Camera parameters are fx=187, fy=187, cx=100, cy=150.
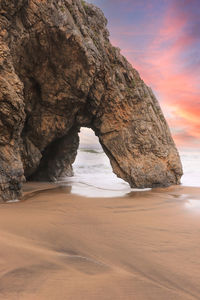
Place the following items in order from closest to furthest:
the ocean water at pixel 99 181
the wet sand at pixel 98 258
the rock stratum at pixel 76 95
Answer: the wet sand at pixel 98 258 → the rock stratum at pixel 76 95 → the ocean water at pixel 99 181

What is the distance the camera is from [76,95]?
24.6 ft

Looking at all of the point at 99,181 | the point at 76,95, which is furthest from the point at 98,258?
the point at 99,181

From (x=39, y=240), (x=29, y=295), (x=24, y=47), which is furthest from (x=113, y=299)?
(x=24, y=47)

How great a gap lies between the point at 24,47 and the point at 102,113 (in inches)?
155

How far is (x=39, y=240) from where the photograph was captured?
1.99 meters

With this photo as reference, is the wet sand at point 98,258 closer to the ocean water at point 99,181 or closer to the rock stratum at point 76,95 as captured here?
the rock stratum at point 76,95

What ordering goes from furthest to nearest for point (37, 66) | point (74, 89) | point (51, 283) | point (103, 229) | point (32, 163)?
point (32, 163), point (74, 89), point (37, 66), point (103, 229), point (51, 283)

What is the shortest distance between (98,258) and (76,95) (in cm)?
665

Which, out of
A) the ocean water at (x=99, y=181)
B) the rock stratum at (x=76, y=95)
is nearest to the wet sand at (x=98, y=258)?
the rock stratum at (x=76, y=95)

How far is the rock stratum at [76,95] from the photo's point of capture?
5.11 metres

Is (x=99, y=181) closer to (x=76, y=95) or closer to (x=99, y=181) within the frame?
(x=99, y=181)

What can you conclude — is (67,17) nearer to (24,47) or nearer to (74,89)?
(24,47)

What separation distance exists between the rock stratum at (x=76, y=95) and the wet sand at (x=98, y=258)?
2.83m

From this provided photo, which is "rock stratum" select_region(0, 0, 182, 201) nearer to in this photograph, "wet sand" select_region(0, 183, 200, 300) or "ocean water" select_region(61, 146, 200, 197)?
"ocean water" select_region(61, 146, 200, 197)
